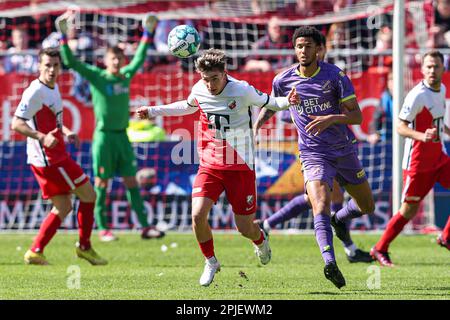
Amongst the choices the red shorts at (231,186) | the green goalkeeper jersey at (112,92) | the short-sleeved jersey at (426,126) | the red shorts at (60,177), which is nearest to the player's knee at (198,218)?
the red shorts at (231,186)

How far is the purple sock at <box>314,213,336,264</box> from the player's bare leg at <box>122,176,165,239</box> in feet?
18.2

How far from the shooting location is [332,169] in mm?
9859

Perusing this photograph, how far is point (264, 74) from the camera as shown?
1580 cm

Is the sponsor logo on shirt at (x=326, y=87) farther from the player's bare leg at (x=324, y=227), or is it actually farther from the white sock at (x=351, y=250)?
the white sock at (x=351, y=250)

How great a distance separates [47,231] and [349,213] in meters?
3.42

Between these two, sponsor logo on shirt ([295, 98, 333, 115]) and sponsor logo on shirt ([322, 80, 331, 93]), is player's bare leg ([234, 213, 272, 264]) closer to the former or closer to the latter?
sponsor logo on shirt ([295, 98, 333, 115])

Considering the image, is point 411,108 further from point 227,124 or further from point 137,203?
point 137,203

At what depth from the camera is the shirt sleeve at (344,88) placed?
31.5 feet

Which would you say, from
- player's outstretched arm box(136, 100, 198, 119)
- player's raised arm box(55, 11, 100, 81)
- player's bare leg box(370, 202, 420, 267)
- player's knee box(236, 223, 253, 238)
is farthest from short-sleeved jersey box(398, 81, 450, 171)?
player's raised arm box(55, 11, 100, 81)

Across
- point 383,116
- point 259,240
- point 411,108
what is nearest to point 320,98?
point 259,240

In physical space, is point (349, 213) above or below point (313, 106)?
below

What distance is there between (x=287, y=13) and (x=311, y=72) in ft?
26.0

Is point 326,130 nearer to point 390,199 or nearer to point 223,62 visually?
point 223,62

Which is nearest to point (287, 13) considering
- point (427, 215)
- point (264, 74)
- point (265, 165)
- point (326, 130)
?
point (264, 74)
